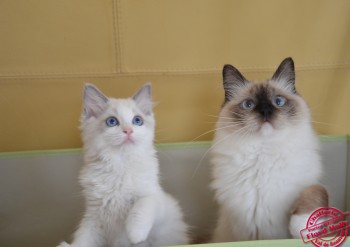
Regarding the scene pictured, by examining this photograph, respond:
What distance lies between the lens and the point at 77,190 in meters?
1.97

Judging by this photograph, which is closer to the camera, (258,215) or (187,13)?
(258,215)

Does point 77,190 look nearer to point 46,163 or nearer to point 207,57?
point 46,163

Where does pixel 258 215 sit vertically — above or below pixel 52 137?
below

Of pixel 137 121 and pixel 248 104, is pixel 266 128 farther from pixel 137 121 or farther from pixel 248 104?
pixel 137 121

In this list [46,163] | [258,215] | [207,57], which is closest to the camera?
[258,215]

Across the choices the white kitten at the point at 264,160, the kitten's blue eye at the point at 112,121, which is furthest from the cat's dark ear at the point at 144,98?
the white kitten at the point at 264,160

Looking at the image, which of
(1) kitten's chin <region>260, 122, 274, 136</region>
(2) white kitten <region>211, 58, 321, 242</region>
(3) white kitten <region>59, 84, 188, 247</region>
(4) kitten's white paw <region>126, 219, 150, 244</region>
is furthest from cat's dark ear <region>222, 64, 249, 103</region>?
(4) kitten's white paw <region>126, 219, 150, 244</region>

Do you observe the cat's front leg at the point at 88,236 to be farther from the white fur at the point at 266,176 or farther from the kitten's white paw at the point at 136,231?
the white fur at the point at 266,176

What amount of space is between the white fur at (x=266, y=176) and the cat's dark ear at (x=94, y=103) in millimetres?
555

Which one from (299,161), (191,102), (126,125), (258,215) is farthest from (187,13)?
(258,215)

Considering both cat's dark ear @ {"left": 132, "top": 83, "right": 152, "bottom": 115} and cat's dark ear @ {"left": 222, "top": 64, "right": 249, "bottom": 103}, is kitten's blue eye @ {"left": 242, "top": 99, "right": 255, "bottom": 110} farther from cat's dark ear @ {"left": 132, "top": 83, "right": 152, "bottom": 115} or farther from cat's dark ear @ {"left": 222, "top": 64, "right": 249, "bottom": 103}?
cat's dark ear @ {"left": 132, "top": 83, "right": 152, "bottom": 115}

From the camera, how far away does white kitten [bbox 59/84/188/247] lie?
4.38ft

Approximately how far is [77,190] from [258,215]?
44.7 inches

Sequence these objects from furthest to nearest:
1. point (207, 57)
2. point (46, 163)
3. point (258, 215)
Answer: point (207, 57)
point (46, 163)
point (258, 215)
